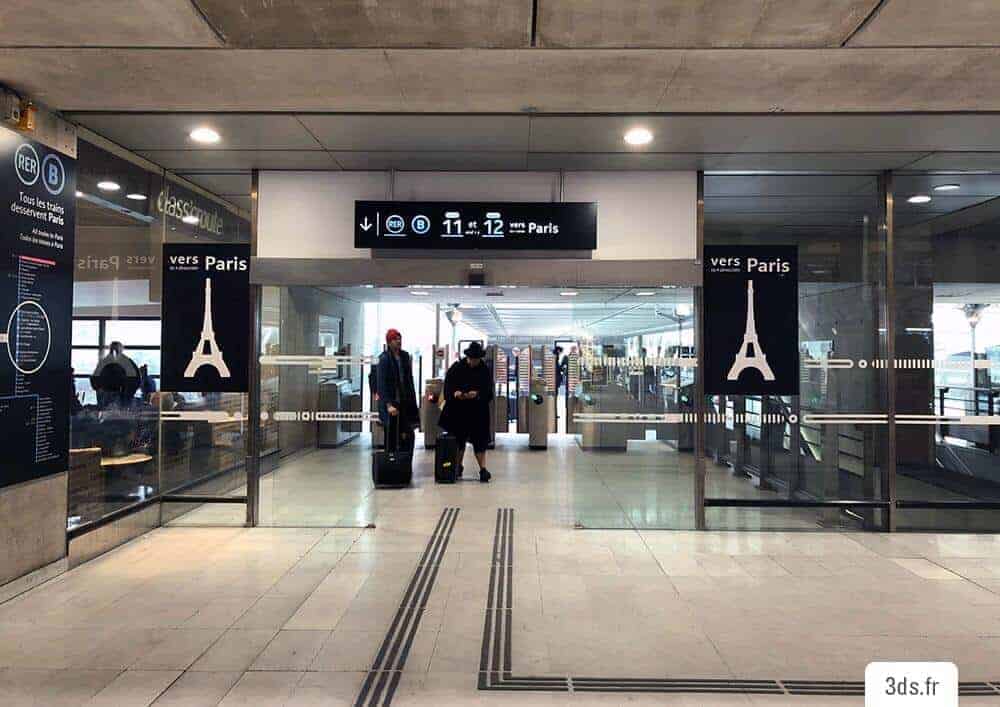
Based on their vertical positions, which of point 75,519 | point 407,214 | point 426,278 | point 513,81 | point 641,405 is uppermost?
point 513,81

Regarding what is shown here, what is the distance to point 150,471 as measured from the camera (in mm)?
5539

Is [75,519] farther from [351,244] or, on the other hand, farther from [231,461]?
[351,244]

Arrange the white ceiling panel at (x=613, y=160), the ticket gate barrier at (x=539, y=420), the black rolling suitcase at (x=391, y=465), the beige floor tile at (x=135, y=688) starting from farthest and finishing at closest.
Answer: the ticket gate barrier at (x=539, y=420), the black rolling suitcase at (x=391, y=465), the white ceiling panel at (x=613, y=160), the beige floor tile at (x=135, y=688)

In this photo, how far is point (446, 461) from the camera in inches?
287

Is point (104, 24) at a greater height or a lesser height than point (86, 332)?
greater

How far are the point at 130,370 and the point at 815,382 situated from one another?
557 centimetres

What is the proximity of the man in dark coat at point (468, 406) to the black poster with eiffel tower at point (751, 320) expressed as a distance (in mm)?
2796

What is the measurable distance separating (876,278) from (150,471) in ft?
20.7

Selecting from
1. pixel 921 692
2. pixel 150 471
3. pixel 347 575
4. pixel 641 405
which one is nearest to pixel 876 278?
pixel 641 405

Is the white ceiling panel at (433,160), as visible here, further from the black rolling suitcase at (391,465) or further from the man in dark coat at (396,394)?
the black rolling suitcase at (391,465)

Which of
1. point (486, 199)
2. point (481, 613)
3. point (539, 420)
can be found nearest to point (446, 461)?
point (539, 420)

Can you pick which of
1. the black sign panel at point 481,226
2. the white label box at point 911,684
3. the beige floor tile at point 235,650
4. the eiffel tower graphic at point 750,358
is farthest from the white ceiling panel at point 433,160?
the white label box at point 911,684

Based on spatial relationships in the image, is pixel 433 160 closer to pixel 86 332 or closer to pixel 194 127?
pixel 194 127

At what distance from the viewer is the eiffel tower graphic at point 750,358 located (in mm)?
5445
